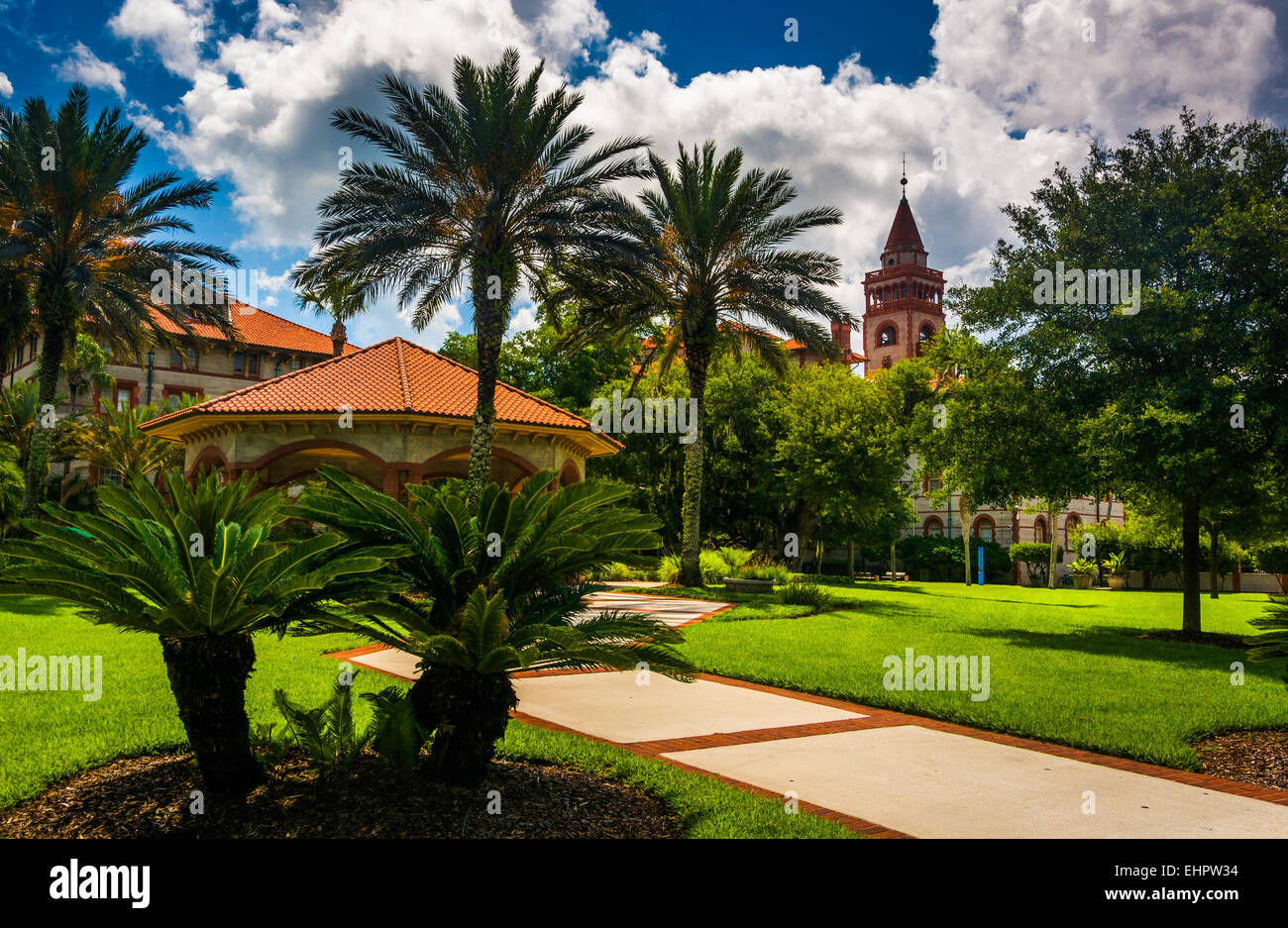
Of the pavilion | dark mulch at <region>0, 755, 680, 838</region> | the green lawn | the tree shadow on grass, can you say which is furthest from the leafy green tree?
dark mulch at <region>0, 755, 680, 838</region>

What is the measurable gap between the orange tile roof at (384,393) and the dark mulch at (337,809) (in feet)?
54.7

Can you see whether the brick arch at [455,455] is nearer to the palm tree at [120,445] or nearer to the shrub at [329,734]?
the shrub at [329,734]

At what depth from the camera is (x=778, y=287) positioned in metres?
25.5

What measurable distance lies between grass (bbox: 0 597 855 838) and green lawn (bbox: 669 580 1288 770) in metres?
4.01

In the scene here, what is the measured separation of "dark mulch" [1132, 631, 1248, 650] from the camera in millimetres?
16750

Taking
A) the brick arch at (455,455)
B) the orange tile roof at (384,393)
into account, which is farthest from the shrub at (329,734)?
the brick arch at (455,455)

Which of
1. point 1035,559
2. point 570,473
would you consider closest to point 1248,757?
point 570,473

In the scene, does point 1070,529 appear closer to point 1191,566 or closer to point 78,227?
point 1191,566

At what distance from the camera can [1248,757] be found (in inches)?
300

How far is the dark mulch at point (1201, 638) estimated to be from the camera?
1675cm

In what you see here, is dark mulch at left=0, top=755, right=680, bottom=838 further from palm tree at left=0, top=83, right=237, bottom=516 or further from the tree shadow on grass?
palm tree at left=0, top=83, right=237, bottom=516

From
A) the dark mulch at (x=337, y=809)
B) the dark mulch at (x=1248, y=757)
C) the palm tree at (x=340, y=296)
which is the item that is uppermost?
the palm tree at (x=340, y=296)

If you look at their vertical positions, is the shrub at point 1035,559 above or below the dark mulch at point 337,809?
below
